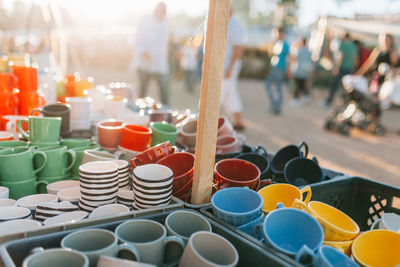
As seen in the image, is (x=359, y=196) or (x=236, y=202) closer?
(x=236, y=202)

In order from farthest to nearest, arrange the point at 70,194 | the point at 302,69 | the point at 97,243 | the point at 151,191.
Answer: the point at 302,69 → the point at 70,194 → the point at 151,191 → the point at 97,243

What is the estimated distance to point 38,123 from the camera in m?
1.76

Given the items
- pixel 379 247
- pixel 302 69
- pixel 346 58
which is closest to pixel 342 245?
pixel 379 247

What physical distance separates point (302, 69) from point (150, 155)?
864 cm

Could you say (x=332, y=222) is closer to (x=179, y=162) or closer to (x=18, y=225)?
(x=179, y=162)

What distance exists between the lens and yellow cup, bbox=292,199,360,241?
1.19 m

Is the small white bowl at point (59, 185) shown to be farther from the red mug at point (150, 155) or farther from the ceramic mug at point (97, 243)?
the ceramic mug at point (97, 243)

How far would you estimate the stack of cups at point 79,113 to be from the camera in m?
2.23

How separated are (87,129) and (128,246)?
4.74ft

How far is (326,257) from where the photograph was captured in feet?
3.41

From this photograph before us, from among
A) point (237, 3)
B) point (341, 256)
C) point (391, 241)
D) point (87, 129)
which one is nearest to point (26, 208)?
point (87, 129)

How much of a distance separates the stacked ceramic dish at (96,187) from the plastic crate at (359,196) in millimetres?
941

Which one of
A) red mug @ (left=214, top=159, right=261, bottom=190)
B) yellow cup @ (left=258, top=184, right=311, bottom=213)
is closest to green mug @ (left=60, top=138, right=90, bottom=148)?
red mug @ (left=214, top=159, right=261, bottom=190)

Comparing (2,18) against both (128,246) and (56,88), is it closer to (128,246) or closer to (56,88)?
(56,88)
